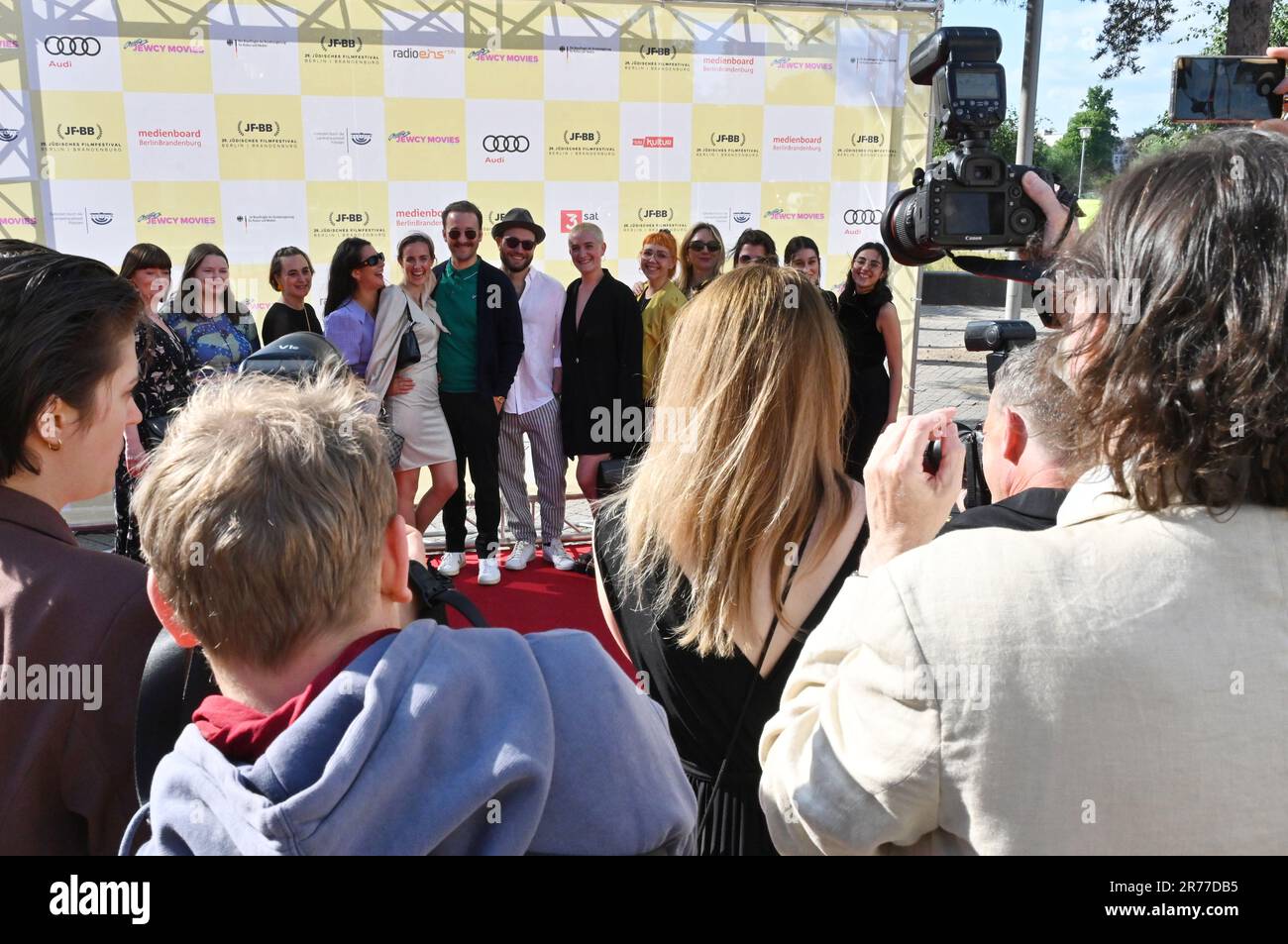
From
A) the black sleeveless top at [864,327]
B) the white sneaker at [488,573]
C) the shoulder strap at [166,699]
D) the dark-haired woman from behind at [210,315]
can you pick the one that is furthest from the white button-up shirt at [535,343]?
the shoulder strap at [166,699]

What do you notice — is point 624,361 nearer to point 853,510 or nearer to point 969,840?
point 853,510

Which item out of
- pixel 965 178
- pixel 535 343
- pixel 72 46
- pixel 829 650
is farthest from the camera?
pixel 535 343

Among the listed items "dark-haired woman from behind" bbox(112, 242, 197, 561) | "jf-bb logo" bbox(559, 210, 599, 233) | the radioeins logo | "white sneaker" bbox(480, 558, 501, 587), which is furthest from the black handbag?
the radioeins logo

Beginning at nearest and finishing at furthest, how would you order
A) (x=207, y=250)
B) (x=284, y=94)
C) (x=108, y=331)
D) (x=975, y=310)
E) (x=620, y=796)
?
(x=620, y=796) → (x=108, y=331) → (x=207, y=250) → (x=284, y=94) → (x=975, y=310)

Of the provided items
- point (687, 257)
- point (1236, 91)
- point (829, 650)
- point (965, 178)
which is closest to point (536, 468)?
point (687, 257)

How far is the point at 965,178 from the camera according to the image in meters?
2.37

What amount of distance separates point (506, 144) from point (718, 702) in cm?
492

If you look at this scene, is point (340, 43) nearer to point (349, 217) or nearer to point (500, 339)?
point (349, 217)

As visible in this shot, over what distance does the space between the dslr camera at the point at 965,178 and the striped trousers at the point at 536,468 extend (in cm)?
312

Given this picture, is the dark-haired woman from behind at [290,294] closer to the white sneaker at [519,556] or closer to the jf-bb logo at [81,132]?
the jf-bb logo at [81,132]

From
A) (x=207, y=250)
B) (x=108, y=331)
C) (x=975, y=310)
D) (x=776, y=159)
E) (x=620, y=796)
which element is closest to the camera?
(x=620, y=796)

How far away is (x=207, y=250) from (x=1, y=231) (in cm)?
132

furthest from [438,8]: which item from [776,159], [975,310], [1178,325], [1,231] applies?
[975,310]

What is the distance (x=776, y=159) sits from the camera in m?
6.14
